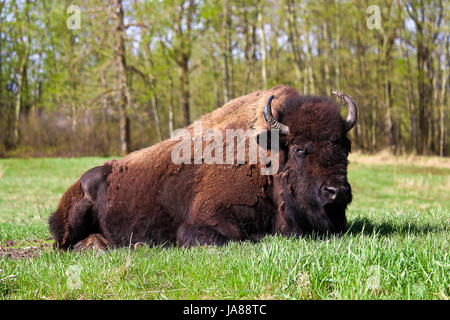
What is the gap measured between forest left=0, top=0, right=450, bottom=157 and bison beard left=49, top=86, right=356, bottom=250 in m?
19.2

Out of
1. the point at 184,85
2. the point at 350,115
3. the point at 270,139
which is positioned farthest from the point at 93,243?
the point at 184,85

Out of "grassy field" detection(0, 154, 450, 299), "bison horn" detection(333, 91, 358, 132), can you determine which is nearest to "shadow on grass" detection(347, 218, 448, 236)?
"grassy field" detection(0, 154, 450, 299)

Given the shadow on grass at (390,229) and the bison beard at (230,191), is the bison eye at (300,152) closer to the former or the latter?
the bison beard at (230,191)

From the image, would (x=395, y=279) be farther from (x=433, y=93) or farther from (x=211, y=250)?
(x=433, y=93)

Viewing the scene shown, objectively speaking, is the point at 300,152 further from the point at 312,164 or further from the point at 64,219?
the point at 64,219

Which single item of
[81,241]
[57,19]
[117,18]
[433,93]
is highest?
[57,19]

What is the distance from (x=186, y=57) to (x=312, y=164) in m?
26.6

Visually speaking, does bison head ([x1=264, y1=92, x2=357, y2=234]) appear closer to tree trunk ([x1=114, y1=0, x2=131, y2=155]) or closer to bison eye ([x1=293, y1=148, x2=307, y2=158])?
bison eye ([x1=293, y1=148, x2=307, y2=158])

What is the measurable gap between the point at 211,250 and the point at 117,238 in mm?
1991

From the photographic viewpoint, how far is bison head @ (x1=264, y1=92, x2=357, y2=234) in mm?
5004

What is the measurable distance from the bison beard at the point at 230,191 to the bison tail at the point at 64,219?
0.05ft

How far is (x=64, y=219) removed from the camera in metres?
6.36

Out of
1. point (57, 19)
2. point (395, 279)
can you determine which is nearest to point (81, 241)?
point (395, 279)
